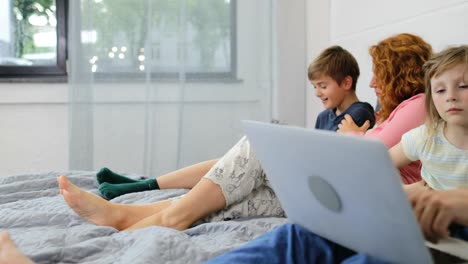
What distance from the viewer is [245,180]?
4.04 ft

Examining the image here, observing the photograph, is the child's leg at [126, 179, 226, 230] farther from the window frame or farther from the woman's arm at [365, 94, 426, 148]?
the window frame

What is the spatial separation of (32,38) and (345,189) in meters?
2.43

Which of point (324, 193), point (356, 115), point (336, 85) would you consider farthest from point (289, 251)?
point (336, 85)

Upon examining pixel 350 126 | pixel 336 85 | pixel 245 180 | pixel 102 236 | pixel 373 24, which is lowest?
pixel 102 236

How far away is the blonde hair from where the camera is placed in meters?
1.01

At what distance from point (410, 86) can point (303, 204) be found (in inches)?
29.2

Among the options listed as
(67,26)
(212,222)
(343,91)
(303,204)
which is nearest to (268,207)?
(212,222)

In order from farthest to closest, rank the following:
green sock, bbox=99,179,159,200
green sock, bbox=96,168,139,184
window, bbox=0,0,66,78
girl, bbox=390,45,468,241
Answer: window, bbox=0,0,66,78, green sock, bbox=96,168,139,184, green sock, bbox=99,179,159,200, girl, bbox=390,45,468,241

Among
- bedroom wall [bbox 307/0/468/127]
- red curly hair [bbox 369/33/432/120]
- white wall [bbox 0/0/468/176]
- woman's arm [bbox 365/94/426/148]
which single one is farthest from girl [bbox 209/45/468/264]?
white wall [bbox 0/0/468/176]

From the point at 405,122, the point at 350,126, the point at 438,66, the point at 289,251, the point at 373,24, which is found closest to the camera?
the point at 289,251

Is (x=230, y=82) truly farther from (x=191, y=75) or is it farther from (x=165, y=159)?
(x=165, y=159)

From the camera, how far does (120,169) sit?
2559mm

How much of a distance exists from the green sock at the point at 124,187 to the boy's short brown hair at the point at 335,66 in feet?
2.25

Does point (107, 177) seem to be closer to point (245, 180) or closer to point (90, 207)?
point (90, 207)
